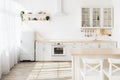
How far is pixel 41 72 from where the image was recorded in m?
7.70

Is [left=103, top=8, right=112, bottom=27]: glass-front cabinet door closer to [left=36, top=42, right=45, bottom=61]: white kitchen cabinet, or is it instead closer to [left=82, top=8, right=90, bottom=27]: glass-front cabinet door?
[left=82, top=8, right=90, bottom=27]: glass-front cabinet door

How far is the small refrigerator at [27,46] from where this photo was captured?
970 centimetres

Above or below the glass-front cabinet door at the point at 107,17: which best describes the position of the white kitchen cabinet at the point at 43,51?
below

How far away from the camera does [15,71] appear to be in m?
7.85

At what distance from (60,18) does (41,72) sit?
3257mm

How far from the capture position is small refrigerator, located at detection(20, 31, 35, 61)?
382 inches

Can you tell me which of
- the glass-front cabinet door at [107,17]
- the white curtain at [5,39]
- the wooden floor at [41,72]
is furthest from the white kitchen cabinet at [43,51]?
the glass-front cabinet door at [107,17]

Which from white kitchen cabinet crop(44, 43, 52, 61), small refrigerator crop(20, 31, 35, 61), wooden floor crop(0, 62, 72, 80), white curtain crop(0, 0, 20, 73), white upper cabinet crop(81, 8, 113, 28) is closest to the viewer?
wooden floor crop(0, 62, 72, 80)

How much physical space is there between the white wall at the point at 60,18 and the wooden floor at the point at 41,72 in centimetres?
145

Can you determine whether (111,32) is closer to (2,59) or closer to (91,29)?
(91,29)

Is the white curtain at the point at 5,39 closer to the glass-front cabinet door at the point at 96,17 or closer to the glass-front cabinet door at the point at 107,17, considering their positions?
the glass-front cabinet door at the point at 96,17

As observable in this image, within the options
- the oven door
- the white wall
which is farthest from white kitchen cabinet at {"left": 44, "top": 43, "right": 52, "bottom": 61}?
the white wall

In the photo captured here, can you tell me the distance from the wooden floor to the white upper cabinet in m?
1.96

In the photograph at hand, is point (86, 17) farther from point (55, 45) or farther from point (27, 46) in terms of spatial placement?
point (27, 46)
